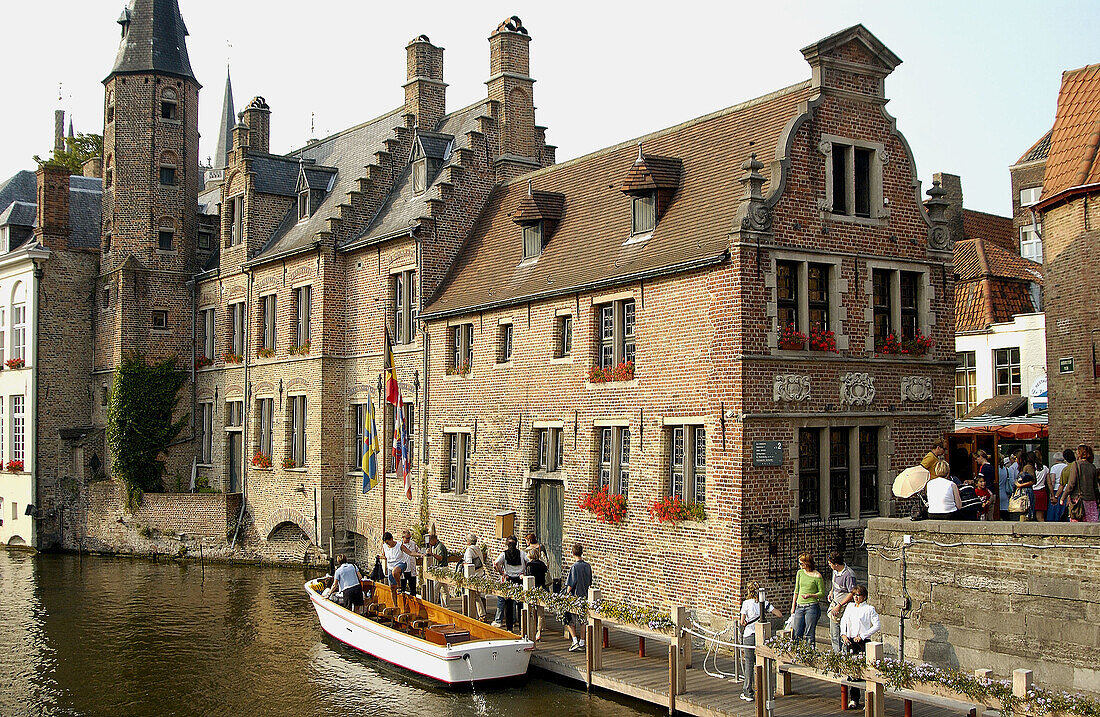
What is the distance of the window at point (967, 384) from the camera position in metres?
35.0

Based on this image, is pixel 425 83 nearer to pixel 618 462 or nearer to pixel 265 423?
pixel 265 423

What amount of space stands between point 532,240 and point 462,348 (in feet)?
10.3

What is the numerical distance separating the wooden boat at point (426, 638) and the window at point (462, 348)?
639 centimetres

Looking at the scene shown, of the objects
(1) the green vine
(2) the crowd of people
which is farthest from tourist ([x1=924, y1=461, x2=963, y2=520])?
(1) the green vine

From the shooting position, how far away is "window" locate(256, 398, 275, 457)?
34.0 meters

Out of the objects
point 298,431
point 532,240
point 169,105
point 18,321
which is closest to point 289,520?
point 298,431

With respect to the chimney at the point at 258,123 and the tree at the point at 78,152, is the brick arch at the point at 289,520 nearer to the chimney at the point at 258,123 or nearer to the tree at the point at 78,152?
the chimney at the point at 258,123

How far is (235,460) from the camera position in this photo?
35.9 metres

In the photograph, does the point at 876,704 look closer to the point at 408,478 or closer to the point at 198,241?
the point at 408,478

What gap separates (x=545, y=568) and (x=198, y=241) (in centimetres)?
2419

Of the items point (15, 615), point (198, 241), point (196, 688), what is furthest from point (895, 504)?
point (198, 241)

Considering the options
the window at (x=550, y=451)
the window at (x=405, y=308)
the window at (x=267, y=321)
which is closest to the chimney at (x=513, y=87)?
the window at (x=405, y=308)

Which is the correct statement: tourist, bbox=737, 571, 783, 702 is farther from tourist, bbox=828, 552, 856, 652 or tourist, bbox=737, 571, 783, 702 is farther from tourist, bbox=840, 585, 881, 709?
tourist, bbox=840, 585, 881, 709

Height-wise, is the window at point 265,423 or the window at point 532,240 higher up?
the window at point 532,240
